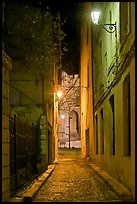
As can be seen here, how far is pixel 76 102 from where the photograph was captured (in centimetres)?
4734

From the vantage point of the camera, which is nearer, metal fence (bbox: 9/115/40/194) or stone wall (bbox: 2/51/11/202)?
stone wall (bbox: 2/51/11/202)

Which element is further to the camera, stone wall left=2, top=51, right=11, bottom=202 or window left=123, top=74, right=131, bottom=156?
window left=123, top=74, right=131, bottom=156

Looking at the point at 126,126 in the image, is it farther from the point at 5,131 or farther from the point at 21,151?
the point at 5,131

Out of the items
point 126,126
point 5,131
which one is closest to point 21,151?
point 126,126

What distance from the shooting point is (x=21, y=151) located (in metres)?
11.6

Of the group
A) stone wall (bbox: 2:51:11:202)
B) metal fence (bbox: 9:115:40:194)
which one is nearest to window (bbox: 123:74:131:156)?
metal fence (bbox: 9:115:40:194)

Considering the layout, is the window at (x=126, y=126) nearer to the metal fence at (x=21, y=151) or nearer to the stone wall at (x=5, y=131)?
the metal fence at (x=21, y=151)

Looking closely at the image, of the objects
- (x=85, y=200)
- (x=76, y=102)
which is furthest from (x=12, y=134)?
(x=76, y=102)

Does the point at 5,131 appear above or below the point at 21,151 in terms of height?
above

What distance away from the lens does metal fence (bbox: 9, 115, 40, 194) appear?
32.4 feet

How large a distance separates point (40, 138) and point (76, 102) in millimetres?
31218

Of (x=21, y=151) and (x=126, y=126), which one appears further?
(x=21, y=151)

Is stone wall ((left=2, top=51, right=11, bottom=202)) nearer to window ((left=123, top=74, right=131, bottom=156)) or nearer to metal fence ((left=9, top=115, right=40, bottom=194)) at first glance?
metal fence ((left=9, top=115, right=40, bottom=194))

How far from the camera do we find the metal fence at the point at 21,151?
9.88m
